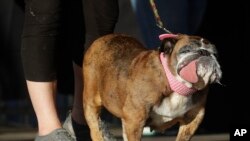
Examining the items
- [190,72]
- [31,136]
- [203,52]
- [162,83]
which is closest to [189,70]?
[190,72]

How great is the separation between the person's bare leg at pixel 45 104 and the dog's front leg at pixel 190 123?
32.5 inches

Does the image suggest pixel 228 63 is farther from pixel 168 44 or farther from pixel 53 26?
pixel 168 44

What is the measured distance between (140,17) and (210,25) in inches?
28.1

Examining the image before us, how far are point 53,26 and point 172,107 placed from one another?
3.14 ft

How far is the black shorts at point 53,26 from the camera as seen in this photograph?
496 cm

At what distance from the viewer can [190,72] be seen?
13.9 ft

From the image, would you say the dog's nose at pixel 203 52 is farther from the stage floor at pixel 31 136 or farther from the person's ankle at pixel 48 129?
the stage floor at pixel 31 136

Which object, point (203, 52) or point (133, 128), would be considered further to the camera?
point (133, 128)

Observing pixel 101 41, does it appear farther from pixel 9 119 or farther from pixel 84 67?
pixel 9 119

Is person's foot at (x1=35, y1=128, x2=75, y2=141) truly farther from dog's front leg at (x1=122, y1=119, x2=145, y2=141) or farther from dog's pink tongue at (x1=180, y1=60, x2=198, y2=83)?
dog's pink tongue at (x1=180, y1=60, x2=198, y2=83)

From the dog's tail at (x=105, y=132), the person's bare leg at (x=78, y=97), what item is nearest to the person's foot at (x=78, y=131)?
the person's bare leg at (x=78, y=97)

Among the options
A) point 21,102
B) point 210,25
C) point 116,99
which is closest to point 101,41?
point 116,99

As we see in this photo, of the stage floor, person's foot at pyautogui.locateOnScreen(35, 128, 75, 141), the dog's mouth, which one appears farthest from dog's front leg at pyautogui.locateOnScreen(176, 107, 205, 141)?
the stage floor

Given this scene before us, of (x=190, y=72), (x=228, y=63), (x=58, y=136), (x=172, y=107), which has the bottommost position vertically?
(x=228, y=63)
